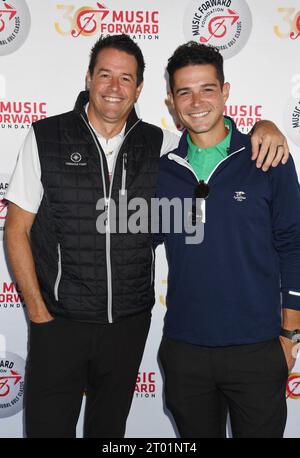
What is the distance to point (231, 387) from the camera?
4.94ft

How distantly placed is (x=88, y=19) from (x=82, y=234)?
1123mm

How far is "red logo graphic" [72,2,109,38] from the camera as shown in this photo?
7.06 ft

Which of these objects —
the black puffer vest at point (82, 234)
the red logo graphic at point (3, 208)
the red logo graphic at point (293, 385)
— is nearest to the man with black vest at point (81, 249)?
the black puffer vest at point (82, 234)

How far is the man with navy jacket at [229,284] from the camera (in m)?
1.48

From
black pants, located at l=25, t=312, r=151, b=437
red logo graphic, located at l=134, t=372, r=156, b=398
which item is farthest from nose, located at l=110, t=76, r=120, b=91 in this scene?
red logo graphic, located at l=134, t=372, r=156, b=398

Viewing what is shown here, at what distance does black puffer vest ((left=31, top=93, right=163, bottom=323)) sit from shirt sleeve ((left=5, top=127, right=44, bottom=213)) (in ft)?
0.09

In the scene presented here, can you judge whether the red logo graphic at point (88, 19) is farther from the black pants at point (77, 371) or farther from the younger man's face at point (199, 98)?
the black pants at point (77, 371)

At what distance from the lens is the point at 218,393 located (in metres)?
1.56

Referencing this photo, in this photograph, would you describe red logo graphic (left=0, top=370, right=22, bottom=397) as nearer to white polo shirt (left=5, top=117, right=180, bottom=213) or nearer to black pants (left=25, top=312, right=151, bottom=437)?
black pants (left=25, top=312, right=151, bottom=437)

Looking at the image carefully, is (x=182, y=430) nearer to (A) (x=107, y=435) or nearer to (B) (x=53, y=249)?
(A) (x=107, y=435)

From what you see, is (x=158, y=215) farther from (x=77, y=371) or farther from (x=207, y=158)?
(x=77, y=371)

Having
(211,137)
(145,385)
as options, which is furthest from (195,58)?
(145,385)

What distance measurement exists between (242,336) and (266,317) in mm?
103

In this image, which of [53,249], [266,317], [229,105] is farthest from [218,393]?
[229,105]
